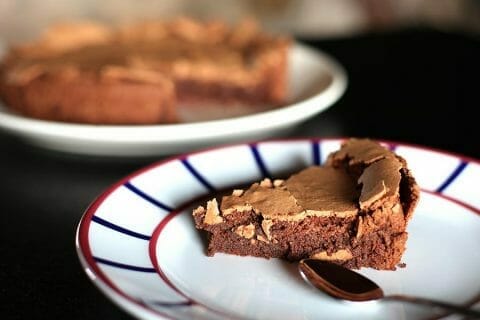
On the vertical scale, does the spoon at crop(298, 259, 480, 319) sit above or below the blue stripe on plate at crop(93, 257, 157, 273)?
above

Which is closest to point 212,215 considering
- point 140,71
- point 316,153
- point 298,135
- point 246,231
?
point 246,231

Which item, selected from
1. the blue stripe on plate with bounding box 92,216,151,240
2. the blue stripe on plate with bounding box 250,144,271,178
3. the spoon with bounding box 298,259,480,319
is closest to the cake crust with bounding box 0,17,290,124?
the blue stripe on plate with bounding box 250,144,271,178

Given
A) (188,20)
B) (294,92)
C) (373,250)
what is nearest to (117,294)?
(373,250)

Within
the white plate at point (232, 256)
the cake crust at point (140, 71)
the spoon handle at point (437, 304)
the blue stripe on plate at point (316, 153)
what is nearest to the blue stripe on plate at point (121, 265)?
the white plate at point (232, 256)

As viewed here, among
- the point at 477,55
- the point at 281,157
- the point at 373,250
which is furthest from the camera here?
the point at 477,55

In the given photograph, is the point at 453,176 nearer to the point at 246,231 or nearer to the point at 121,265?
the point at 246,231

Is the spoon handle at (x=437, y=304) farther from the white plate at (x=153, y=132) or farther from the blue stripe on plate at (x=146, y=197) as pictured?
the white plate at (x=153, y=132)

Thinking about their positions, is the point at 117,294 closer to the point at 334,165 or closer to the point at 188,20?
the point at 334,165

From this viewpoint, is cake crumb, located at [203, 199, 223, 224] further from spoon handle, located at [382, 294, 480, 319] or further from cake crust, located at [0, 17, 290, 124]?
cake crust, located at [0, 17, 290, 124]
